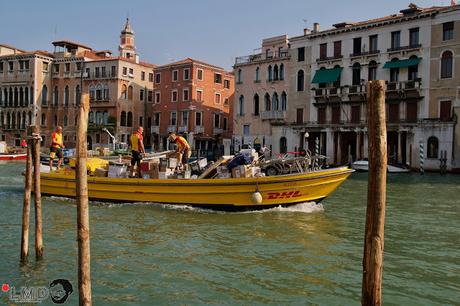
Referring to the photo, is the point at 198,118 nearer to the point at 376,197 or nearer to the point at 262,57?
the point at 262,57

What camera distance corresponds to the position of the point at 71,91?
2019 inches

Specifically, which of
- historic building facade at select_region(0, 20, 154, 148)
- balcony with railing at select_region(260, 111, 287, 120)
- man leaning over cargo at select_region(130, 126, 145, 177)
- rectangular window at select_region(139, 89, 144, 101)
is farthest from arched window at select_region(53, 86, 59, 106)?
man leaning over cargo at select_region(130, 126, 145, 177)

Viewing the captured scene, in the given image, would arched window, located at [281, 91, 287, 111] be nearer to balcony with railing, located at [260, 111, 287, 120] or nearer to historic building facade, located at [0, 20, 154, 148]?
balcony with railing, located at [260, 111, 287, 120]

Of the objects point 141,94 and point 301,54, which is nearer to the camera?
point 301,54

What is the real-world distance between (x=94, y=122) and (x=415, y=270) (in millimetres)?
46388

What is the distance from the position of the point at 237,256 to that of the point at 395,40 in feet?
94.7

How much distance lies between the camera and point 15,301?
6035mm

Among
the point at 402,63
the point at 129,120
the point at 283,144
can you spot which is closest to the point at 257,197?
the point at 402,63

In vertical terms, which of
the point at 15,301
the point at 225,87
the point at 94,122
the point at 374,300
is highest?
the point at 225,87

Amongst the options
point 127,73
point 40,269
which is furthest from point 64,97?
point 40,269

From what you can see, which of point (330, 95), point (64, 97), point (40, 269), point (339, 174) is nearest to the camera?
point (40, 269)

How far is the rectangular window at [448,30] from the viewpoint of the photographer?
30.4 metres

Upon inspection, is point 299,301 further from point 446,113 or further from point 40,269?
point 446,113

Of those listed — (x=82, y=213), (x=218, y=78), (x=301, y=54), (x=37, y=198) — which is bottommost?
(x=37, y=198)
